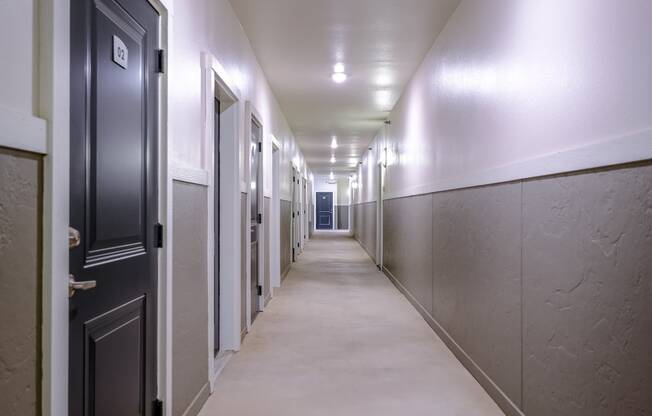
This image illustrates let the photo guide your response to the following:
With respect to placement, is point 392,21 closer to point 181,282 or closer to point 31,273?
point 181,282

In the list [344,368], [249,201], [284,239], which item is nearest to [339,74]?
[249,201]

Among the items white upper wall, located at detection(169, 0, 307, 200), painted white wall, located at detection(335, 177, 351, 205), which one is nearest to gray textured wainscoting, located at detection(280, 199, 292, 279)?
white upper wall, located at detection(169, 0, 307, 200)

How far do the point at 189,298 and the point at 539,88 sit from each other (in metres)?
2.07

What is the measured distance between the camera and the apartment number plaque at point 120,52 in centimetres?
174

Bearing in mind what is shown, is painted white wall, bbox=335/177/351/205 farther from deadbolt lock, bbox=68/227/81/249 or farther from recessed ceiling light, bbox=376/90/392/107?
deadbolt lock, bbox=68/227/81/249

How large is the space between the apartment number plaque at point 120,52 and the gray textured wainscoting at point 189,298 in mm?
706

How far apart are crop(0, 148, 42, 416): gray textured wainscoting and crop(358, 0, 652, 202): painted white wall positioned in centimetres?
178

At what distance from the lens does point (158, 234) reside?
218cm

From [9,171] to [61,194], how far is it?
0.22 m

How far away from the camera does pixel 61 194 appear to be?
1355mm

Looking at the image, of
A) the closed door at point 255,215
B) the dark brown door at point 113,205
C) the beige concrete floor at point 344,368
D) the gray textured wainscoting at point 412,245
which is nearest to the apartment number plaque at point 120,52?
the dark brown door at point 113,205

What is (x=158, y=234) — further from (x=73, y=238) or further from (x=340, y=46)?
(x=340, y=46)

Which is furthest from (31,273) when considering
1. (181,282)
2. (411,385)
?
(411,385)

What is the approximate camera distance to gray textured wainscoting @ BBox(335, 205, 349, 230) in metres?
26.2
